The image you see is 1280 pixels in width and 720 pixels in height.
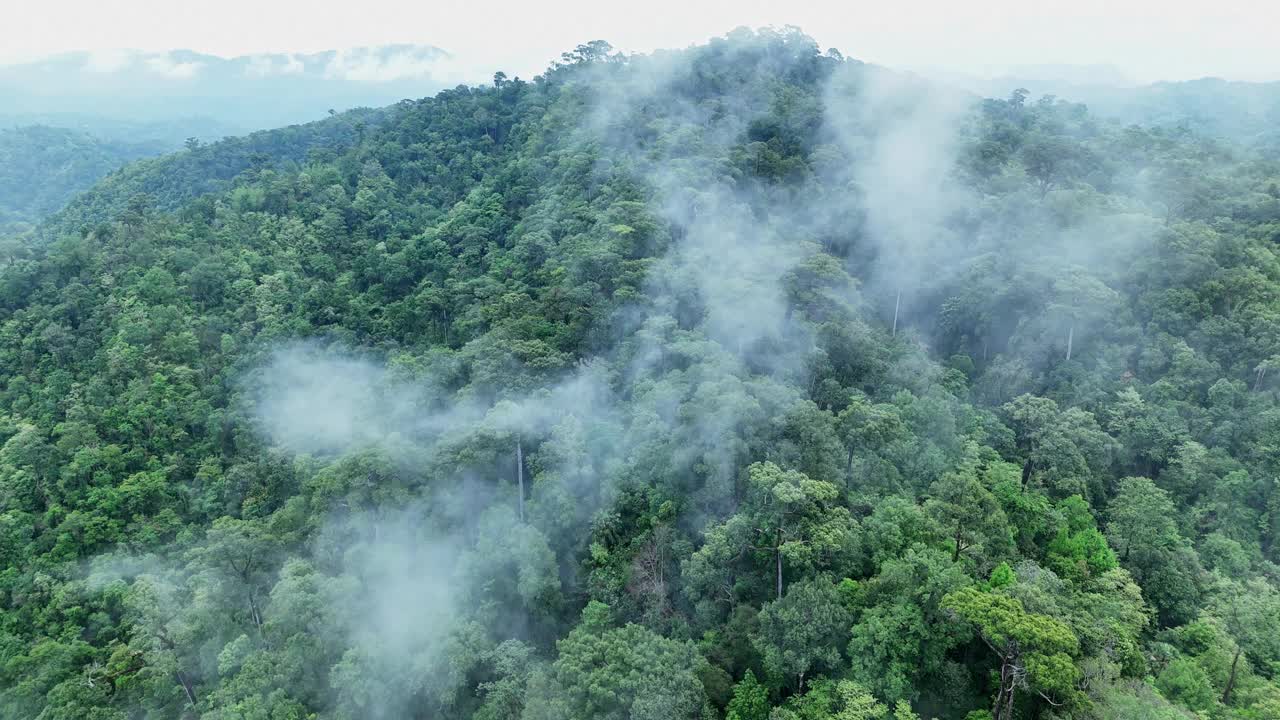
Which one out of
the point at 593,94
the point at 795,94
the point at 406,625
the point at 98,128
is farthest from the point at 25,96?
the point at 406,625

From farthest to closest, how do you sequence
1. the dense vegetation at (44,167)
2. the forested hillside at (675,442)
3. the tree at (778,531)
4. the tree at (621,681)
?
the dense vegetation at (44,167), the tree at (778,531), the forested hillside at (675,442), the tree at (621,681)

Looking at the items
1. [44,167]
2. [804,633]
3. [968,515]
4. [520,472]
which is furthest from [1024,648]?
[44,167]

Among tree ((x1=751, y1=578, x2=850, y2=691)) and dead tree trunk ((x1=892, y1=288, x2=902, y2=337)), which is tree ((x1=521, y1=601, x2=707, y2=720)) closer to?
tree ((x1=751, y1=578, x2=850, y2=691))

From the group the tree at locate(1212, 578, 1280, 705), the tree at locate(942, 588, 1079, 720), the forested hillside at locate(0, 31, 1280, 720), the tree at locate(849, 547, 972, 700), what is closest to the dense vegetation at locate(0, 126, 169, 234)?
the forested hillside at locate(0, 31, 1280, 720)

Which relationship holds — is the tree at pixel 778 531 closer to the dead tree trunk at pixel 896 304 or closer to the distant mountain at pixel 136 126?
the dead tree trunk at pixel 896 304

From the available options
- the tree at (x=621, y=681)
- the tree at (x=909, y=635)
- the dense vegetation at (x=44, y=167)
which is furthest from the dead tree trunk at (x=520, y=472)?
the dense vegetation at (x=44, y=167)

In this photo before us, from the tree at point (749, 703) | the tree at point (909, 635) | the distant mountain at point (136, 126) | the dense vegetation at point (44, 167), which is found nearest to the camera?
the tree at point (909, 635)

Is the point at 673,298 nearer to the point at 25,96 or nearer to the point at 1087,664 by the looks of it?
the point at 1087,664
